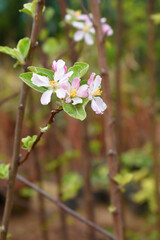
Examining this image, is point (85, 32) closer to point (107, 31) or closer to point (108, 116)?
point (107, 31)

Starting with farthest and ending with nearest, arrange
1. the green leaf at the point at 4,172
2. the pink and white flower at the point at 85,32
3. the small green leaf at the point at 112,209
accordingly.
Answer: the pink and white flower at the point at 85,32, the small green leaf at the point at 112,209, the green leaf at the point at 4,172

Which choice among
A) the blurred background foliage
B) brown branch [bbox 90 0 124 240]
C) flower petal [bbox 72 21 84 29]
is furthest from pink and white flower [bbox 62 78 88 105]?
the blurred background foliage

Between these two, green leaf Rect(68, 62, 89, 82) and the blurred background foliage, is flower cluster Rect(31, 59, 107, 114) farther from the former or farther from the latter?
the blurred background foliage

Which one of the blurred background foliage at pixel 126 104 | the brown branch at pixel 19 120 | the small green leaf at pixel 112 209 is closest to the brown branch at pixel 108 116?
the small green leaf at pixel 112 209

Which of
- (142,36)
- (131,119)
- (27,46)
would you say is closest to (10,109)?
(131,119)

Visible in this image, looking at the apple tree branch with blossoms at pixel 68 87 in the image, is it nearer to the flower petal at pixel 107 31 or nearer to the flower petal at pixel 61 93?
the flower petal at pixel 61 93

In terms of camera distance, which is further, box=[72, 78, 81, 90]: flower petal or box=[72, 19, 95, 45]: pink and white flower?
box=[72, 19, 95, 45]: pink and white flower

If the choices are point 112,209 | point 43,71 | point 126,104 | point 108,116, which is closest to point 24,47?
point 43,71

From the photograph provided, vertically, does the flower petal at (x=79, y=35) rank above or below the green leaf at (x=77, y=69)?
above
